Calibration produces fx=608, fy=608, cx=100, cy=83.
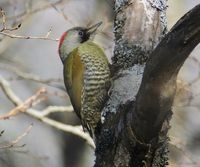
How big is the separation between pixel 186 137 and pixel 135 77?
554 centimetres

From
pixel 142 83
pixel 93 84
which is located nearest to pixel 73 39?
pixel 93 84

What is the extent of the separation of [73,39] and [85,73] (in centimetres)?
38

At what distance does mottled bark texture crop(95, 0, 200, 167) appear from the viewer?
10.3 feet

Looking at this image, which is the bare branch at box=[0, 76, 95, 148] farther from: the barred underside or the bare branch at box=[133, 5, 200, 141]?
the bare branch at box=[133, 5, 200, 141]

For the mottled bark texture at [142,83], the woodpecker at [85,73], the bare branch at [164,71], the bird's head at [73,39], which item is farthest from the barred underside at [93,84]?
the bare branch at [164,71]

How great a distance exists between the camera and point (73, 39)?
5.18 m

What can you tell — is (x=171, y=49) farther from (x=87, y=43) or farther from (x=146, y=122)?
(x=87, y=43)

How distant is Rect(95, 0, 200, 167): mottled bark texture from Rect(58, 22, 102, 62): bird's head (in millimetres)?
1003

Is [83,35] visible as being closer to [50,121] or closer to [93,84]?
[93,84]

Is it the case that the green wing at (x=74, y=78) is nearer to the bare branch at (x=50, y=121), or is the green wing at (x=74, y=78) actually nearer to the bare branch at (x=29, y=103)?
the bare branch at (x=29, y=103)

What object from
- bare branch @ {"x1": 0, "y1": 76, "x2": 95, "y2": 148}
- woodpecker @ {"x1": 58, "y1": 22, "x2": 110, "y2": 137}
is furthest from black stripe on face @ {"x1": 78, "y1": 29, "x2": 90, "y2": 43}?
bare branch @ {"x1": 0, "y1": 76, "x2": 95, "y2": 148}

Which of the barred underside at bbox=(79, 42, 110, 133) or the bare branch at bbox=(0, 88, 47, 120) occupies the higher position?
the barred underside at bbox=(79, 42, 110, 133)

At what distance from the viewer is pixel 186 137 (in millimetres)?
9195

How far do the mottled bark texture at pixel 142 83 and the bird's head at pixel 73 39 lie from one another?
1.00 m
